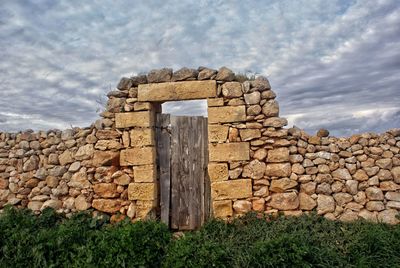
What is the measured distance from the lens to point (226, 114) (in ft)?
21.9

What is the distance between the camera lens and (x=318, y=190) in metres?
6.54

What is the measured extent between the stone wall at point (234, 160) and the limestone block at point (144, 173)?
0.02 meters

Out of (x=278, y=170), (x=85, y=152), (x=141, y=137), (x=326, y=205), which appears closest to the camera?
(x=326, y=205)

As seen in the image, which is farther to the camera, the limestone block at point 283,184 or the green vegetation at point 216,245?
the limestone block at point 283,184

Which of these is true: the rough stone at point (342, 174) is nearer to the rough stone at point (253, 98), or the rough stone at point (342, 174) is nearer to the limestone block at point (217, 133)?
the rough stone at point (253, 98)

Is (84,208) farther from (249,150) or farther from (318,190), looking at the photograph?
(318,190)

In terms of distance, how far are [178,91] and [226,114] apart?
0.99m

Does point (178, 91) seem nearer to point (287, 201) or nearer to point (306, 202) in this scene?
point (287, 201)

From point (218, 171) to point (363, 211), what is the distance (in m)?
2.62

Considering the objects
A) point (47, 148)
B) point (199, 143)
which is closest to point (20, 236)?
point (47, 148)

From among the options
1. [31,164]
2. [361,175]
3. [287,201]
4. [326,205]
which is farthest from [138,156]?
[361,175]

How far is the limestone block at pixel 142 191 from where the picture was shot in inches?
268

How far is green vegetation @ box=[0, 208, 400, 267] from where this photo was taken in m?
5.24

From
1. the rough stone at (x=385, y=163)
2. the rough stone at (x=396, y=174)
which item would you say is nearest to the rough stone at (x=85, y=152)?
the rough stone at (x=385, y=163)
